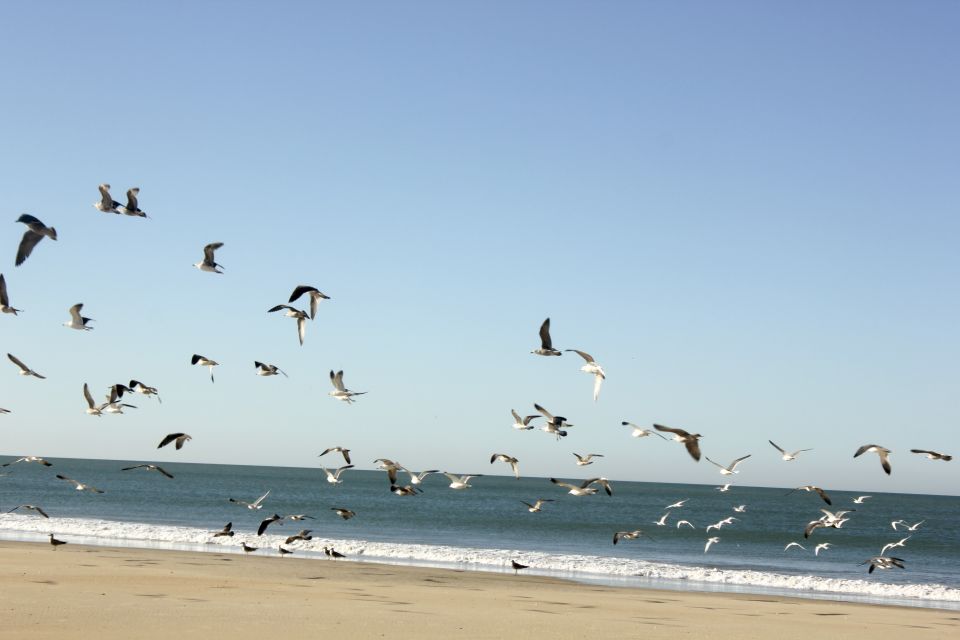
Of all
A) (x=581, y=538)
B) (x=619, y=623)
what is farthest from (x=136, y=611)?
(x=581, y=538)

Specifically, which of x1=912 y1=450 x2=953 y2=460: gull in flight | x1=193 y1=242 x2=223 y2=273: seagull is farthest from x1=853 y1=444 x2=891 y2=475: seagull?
x1=193 y1=242 x2=223 y2=273: seagull

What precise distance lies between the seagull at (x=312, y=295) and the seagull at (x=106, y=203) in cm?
408

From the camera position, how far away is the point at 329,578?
25.0m

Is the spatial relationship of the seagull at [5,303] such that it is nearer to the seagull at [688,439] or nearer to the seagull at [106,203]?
the seagull at [106,203]

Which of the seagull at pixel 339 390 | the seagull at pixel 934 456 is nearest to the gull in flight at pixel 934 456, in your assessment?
the seagull at pixel 934 456

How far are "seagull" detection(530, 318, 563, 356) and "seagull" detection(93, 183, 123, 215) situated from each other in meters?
8.95

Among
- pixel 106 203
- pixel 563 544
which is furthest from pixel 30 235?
pixel 563 544

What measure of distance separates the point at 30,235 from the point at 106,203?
171cm

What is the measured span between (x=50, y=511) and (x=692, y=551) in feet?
120

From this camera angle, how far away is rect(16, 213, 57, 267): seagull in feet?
60.1

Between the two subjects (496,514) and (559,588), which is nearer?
(559,588)

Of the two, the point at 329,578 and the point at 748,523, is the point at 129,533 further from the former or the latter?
the point at 748,523

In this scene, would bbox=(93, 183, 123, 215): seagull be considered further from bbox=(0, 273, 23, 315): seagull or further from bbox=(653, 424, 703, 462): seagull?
bbox=(653, 424, 703, 462): seagull

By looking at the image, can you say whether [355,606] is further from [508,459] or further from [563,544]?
[563,544]
